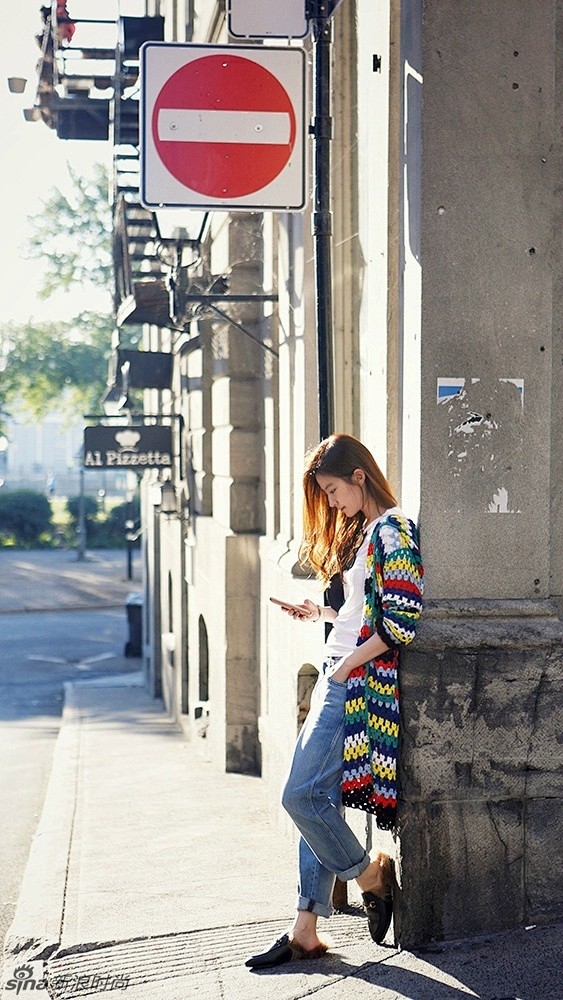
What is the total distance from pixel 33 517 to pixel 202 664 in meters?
36.4

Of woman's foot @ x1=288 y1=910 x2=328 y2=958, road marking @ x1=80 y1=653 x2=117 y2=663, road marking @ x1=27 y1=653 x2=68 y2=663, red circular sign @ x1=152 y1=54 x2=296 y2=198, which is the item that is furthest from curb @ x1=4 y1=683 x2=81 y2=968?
road marking @ x1=80 y1=653 x2=117 y2=663

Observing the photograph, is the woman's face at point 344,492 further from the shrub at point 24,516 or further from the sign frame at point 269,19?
the shrub at point 24,516

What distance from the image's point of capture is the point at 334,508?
4668 millimetres

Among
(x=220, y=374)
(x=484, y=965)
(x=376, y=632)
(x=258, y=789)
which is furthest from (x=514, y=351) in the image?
(x=220, y=374)

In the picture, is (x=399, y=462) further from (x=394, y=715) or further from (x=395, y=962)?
(x=395, y=962)

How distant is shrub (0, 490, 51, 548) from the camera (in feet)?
158

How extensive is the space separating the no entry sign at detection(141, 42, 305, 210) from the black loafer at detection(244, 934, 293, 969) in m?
3.27

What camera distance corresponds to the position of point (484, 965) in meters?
4.39

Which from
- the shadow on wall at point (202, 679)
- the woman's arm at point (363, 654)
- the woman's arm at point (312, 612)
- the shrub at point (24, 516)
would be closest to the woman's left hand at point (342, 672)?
the woman's arm at point (363, 654)

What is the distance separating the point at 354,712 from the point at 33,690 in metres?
15.9

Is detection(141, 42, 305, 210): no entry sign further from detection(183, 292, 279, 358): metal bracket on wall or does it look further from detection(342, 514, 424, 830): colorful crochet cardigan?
detection(183, 292, 279, 358): metal bracket on wall

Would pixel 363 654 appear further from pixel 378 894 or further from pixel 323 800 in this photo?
pixel 378 894

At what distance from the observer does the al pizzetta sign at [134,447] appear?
15164 millimetres

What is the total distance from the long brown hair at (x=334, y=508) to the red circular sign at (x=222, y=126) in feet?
5.77
